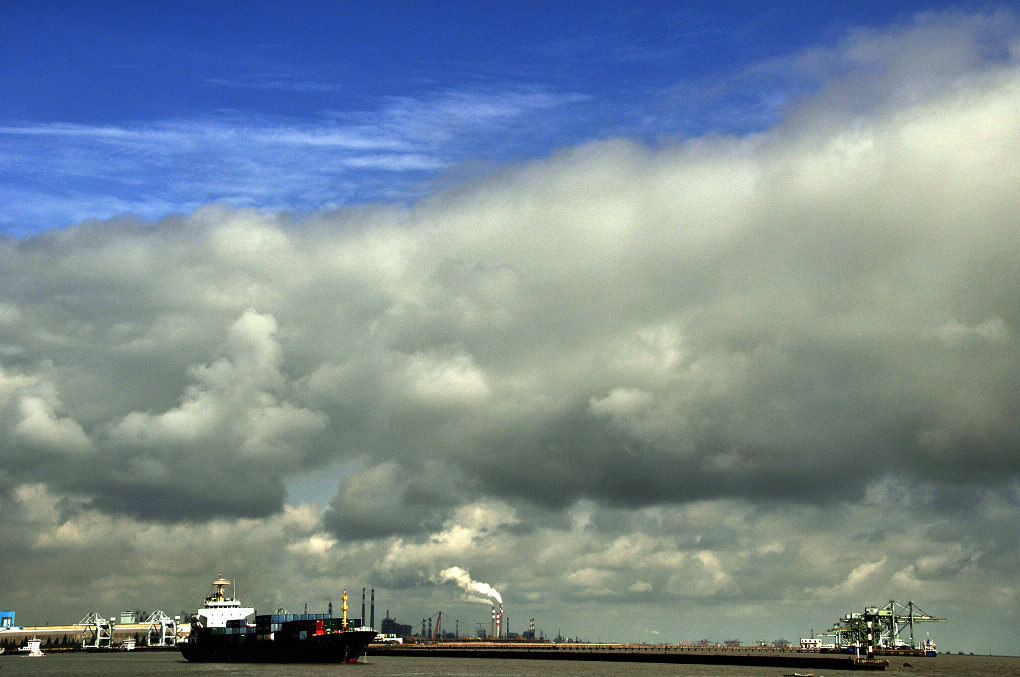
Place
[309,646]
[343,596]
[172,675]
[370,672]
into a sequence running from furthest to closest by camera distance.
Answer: [343,596]
[309,646]
[370,672]
[172,675]

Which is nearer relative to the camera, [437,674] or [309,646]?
[437,674]

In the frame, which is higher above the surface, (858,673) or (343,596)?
(343,596)

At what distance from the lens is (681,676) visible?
17475 cm

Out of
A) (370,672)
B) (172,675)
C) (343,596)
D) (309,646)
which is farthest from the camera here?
(343,596)

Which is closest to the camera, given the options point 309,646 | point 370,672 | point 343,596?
point 370,672

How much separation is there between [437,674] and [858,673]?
277 feet

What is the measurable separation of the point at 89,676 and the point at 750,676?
11955 centimetres

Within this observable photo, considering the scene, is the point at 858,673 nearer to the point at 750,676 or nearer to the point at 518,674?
the point at 750,676

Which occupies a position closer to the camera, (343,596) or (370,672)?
(370,672)

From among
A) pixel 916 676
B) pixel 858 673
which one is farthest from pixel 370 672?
pixel 916 676

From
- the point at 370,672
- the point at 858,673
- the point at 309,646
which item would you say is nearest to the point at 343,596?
the point at 309,646

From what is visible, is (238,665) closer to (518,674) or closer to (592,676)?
(518,674)

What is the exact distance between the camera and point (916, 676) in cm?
19162

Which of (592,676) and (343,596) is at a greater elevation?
(343,596)
